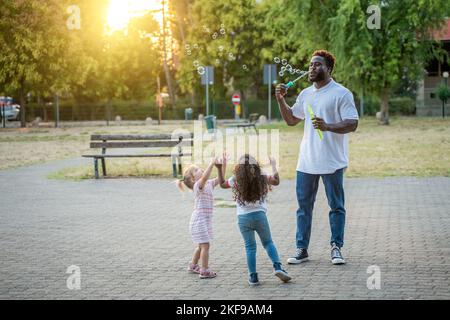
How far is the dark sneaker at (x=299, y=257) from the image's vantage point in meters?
7.81

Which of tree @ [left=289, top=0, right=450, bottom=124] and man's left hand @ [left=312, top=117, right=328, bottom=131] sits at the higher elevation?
tree @ [left=289, top=0, right=450, bottom=124]

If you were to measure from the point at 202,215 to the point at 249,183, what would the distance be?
757 mm

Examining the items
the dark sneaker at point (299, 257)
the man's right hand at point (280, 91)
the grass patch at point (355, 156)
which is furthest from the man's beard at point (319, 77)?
the grass patch at point (355, 156)

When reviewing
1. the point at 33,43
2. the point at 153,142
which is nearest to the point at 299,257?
the point at 153,142

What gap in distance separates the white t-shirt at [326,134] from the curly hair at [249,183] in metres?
1.01

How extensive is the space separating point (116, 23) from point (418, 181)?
5061 centimetres

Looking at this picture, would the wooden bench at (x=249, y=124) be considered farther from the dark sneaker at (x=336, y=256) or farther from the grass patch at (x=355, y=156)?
the dark sneaker at (x=336, y=256)

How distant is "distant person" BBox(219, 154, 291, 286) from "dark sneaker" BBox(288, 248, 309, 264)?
0.80m

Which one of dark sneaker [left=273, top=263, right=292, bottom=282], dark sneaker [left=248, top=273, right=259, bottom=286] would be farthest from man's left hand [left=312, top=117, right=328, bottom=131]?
dark sneaker [left=248, top=273, right=259, bottom=286]

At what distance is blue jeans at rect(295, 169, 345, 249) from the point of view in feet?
25.9

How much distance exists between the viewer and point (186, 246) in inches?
354

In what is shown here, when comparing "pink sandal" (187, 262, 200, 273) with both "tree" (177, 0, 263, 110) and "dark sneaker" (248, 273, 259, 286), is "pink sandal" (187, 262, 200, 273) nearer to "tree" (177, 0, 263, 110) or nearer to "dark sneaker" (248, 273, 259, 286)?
"dark sneaker" (248, 273, 259, 286)
